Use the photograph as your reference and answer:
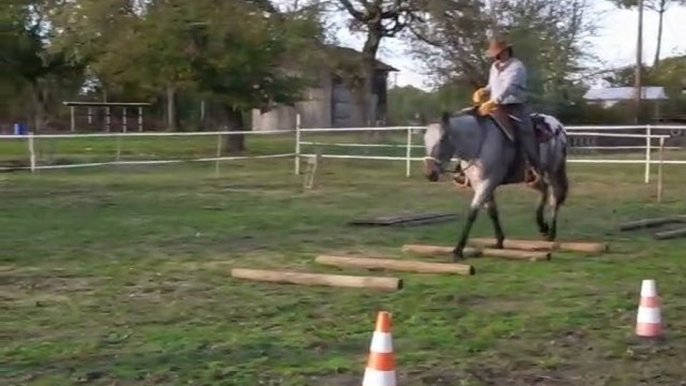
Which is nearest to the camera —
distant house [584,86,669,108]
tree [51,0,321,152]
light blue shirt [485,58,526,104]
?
light blue shirt [485,58,526,104]

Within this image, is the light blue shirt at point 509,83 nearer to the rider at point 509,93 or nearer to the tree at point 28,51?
the rider at point 509,93

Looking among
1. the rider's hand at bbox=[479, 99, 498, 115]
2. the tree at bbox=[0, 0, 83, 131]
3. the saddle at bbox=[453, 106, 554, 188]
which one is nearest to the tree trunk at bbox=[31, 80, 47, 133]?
the tree at bbox=[0, 0, 83, 131]

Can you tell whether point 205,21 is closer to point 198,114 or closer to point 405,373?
point 198,114

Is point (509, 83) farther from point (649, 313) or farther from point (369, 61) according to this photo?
point (369, 61)

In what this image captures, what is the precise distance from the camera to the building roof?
53537 mm

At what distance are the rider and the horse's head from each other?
1.92ft

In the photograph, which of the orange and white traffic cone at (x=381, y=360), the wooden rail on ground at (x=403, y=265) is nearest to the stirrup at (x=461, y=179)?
the wooden rail on ground at (x=403, y=265)

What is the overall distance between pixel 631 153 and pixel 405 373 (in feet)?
105

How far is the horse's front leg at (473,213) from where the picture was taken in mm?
10297

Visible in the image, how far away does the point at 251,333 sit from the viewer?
6895 millimetres

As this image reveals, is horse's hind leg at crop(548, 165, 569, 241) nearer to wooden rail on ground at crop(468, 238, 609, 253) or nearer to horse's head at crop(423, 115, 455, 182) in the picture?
wooden rail on ground at crop(468, 238, 609, 253)

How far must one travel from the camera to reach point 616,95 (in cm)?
6034

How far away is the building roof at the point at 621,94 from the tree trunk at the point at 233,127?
18.1 m

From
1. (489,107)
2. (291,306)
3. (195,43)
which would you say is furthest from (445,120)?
(195,43)
